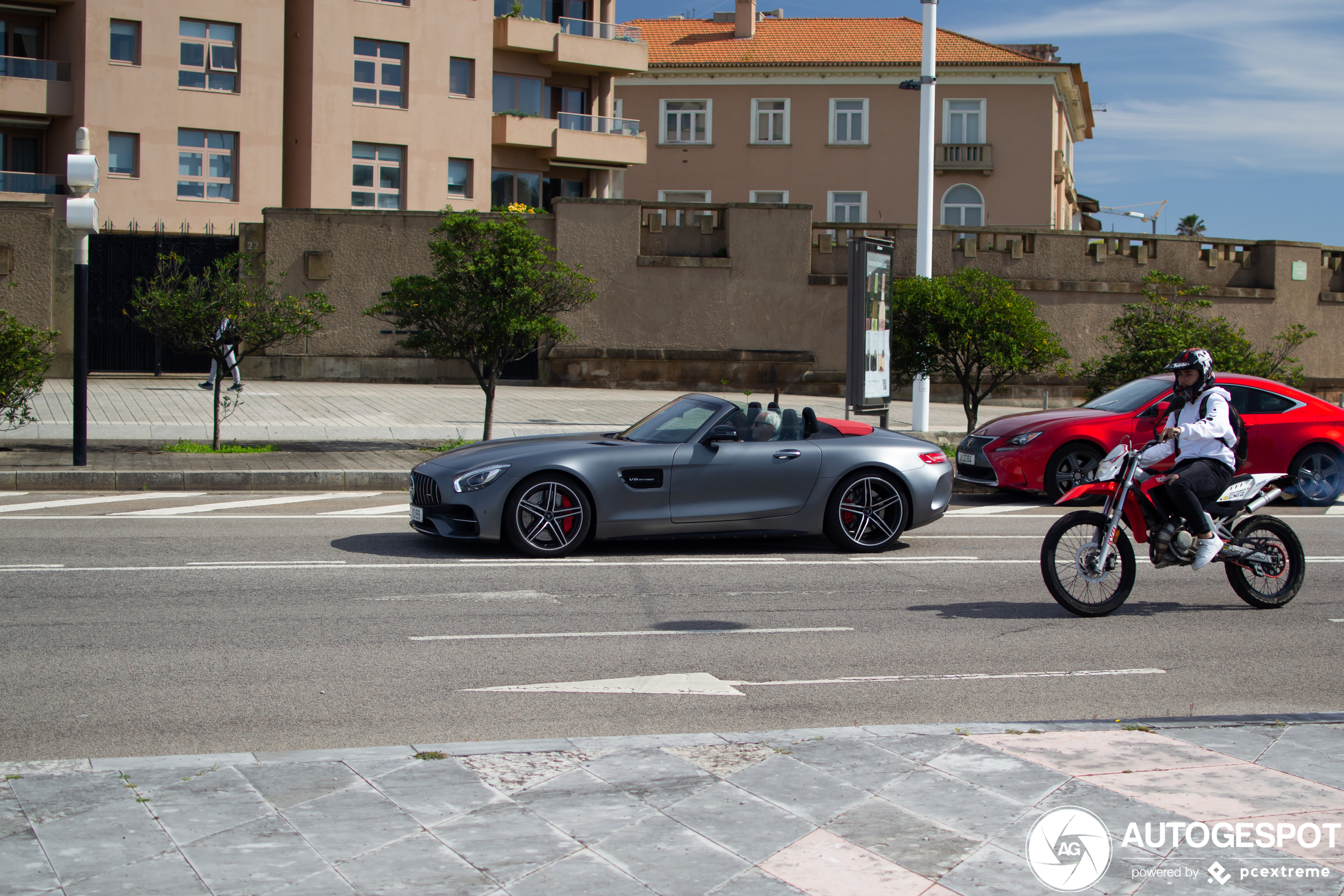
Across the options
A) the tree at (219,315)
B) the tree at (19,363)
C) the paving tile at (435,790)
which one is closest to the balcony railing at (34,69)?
the tree at (219,315)

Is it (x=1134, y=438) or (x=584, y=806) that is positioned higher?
(x=1134, y=438)

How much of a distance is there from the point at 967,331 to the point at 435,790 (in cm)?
1486

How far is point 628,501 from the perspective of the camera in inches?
396

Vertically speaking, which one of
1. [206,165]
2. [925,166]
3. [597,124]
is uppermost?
[597,124]

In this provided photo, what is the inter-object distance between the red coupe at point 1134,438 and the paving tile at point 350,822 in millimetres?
10720

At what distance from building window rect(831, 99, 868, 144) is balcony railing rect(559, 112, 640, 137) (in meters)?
7.68

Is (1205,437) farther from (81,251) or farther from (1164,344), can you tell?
(81,251)

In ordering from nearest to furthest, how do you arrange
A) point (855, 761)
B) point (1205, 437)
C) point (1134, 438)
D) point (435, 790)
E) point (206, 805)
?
1. point (206, 805)
2. point (435, 790)
3. point (855, 761)
4. point (1205, 437)
5. point (1134, 438)

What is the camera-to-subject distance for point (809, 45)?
48562 millimetres

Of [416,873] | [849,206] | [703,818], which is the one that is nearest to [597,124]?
[849,206]

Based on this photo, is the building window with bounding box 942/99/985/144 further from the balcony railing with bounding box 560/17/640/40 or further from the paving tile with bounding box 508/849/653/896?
the paving tile with bounding box 508/849/653/896

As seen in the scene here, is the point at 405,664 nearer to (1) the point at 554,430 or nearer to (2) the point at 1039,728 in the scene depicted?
(2) the point at 1039,728

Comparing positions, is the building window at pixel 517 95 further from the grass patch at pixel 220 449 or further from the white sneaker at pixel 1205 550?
the white sneaker at pixel 1205 550

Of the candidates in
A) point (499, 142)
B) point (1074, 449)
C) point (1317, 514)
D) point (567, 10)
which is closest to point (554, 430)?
point (1074, 449)
